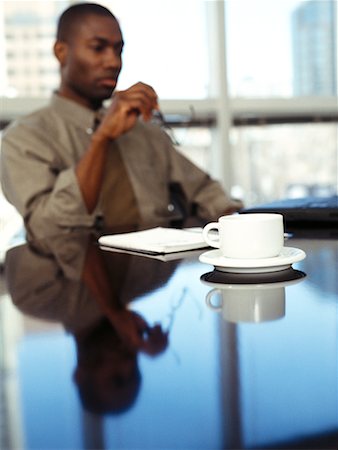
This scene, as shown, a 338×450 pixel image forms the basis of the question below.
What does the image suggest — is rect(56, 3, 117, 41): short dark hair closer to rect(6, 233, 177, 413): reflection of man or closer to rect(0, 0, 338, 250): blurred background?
rect(6, 233, 177, 413): reflection of man

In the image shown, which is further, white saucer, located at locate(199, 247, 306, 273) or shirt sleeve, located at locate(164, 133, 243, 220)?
shirt sleeve, located at locate(164, 133, 243, 220)

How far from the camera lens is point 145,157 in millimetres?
1862

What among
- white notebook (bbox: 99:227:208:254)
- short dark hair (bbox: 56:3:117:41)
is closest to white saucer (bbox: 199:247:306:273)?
white notebook (bbox: 99:227:208:254)

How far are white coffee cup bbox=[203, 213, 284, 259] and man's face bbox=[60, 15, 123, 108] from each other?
0.80 m

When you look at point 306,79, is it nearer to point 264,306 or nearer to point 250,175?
point 250,175

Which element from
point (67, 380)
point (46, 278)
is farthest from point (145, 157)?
point (67, 380)

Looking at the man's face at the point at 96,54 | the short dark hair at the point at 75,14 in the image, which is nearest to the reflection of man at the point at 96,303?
the man's face at the point at 96,54

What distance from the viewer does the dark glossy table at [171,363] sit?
0.34m

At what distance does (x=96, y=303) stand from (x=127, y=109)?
924 millimetres

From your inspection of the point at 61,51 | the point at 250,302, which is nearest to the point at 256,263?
the point at 250,302

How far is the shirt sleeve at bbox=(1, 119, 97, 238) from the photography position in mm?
1519

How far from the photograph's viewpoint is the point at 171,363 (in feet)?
1.49

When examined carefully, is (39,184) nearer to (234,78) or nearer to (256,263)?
(256,263)

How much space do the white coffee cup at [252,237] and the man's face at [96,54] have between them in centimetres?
80
